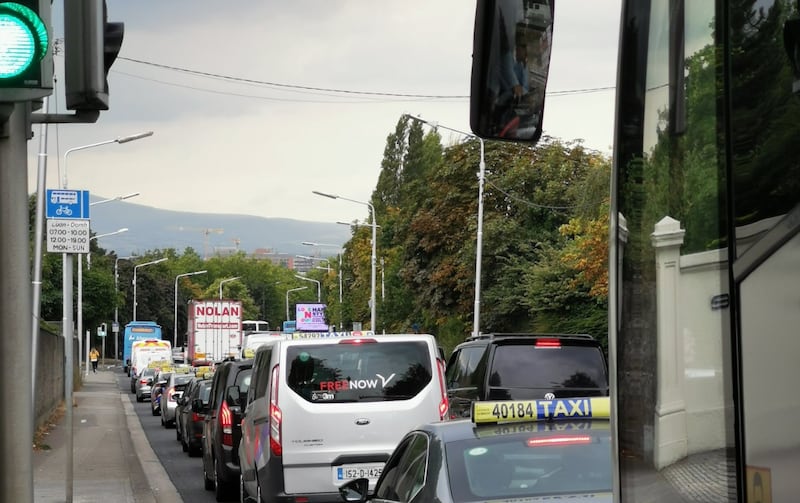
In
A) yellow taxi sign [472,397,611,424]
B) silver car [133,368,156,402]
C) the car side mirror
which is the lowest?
silver car [133,368,156,402]

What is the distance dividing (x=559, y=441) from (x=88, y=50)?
346cm

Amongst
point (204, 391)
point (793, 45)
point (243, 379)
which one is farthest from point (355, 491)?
point (204, 391)

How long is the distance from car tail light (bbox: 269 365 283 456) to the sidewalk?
4.31m

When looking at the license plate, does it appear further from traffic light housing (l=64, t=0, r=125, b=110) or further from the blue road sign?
traffic light housing (l=64, t=0, r=125, b=110)

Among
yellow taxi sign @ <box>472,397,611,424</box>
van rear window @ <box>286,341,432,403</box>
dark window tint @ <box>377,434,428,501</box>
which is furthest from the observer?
van rear window @ <box>286,341,432,403</box>

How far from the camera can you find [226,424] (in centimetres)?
1845

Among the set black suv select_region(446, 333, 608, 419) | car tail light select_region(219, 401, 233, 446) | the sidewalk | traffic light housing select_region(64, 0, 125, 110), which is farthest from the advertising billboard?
traffic light housing select_region(64, 0, 125, 110)

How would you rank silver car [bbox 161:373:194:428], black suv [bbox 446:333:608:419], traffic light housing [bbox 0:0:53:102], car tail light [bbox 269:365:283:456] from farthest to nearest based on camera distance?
silver car [bbox 161:373:194:428] < black suv [bbox 446:333:608:419] < car tail light [bbox 269:365:283:456] < traffic light housing [bbox 0:0:53:102]

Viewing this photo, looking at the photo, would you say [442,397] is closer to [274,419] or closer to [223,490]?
[274,419]

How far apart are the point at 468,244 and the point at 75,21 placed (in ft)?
169

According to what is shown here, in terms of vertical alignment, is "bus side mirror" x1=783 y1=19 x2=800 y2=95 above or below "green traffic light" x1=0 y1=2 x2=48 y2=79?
below

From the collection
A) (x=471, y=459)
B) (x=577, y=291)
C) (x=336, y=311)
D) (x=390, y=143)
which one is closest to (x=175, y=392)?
(x=577, y=291)

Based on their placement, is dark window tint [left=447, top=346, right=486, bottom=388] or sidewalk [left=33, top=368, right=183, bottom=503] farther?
sidewalk [left=33, top=368, right=183, bottom=503]

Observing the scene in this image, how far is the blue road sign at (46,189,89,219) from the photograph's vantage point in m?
16.9
